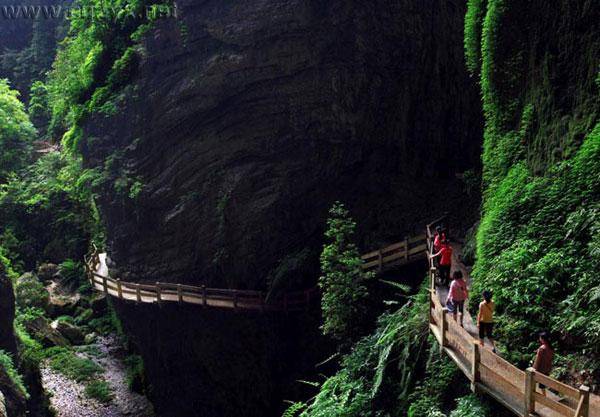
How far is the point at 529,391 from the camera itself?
7.72 meters

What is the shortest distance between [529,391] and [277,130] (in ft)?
52.7

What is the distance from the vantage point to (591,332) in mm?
8562

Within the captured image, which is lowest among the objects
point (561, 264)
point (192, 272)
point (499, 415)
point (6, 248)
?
point (499, 415)

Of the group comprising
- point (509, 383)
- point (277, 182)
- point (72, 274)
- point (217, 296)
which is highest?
point (277, 182)

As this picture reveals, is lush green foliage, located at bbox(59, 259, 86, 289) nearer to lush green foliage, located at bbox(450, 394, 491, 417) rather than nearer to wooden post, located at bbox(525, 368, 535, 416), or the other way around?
lush green foliage, located at bbox(450, 394, 491, 417)

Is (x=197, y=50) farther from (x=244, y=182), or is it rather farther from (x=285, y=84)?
(x=244, y=182)

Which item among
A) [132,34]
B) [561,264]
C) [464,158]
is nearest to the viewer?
[561,264]

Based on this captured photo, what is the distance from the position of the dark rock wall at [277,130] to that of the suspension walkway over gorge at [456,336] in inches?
47.3

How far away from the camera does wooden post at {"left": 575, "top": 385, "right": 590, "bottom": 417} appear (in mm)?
6902

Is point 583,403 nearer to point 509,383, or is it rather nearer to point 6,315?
point 509,383

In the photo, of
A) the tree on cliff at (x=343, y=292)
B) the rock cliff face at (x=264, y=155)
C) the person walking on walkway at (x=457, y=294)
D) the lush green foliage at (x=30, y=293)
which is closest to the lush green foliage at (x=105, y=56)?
→ the rock cliff face at (x=264, y=155)

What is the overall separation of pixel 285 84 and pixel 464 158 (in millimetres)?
6908

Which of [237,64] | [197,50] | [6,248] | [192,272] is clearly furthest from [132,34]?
[6,248]

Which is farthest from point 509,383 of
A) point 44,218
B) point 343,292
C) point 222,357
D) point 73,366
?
point 44,218
